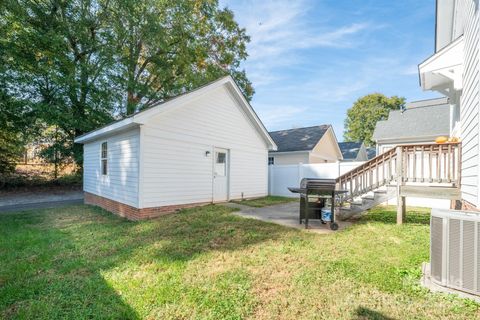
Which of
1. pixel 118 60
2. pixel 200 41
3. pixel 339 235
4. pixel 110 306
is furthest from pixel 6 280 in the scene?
pixel 200 41

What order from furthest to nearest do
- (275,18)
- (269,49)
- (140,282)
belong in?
(269,49), (275,18), (140,282)

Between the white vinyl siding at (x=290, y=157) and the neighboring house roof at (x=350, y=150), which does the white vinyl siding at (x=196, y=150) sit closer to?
the white vinyl siding at (x=290, y=157)

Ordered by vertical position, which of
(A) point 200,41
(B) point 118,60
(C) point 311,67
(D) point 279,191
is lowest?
(D) point 279,191

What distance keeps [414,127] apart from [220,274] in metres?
17.2

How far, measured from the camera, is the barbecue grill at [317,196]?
5.84 m

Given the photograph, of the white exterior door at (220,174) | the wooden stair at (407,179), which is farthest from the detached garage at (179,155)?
the wooden stair at (407,179)

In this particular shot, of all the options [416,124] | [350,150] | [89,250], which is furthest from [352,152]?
[89,250]

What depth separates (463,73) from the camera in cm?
527

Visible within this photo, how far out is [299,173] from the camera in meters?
12.9

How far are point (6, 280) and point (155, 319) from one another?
8.65ft

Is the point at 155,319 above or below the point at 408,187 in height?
below

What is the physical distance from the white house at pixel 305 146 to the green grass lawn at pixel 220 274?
35.2ft

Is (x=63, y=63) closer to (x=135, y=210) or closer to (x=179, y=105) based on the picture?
(x=179, y=105)

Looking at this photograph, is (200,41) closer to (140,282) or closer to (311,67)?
(311,67)
